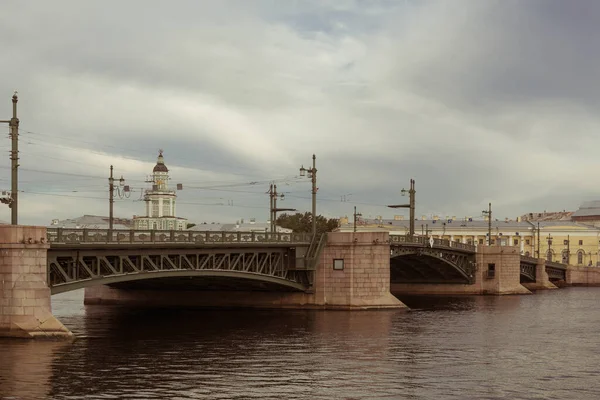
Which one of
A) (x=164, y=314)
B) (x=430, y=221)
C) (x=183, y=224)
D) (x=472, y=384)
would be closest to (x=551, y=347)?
(x=472, y=384)

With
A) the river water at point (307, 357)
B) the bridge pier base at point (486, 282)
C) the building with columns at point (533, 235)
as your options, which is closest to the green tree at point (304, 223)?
the building with columns at point (533, 235)

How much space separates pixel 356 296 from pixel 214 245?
1374cm

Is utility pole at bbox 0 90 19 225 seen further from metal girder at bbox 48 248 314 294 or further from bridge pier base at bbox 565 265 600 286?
bridge pier base at bbox 565 265 600 286

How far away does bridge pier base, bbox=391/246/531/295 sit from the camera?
8806 cm

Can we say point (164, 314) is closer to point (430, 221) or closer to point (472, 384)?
point (472, 384)

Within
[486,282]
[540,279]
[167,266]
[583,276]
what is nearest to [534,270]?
[540,279]

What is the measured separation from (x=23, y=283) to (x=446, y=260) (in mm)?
48803

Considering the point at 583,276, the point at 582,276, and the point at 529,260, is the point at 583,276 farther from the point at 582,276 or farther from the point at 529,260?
the point at 529,260

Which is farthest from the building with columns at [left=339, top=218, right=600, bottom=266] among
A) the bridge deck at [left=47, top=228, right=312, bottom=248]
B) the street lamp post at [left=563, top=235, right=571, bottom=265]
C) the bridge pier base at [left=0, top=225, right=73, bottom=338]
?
the bridge pier base at [left=0, top=225, right=73, bottom=338]

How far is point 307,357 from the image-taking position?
38.4 meters

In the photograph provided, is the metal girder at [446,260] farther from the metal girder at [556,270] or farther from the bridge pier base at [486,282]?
the metal girder at [556,270]

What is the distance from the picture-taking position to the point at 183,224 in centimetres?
19200

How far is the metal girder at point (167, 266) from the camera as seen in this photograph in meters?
42.4

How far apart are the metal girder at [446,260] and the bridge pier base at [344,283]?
833 cm
